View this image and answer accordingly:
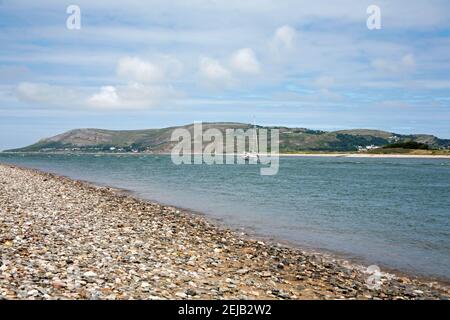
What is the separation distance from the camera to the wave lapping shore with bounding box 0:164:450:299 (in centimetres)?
1241

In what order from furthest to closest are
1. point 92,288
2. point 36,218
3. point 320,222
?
point 320,222, point 36,218, point 92,288

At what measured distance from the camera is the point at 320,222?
3328 centimetres

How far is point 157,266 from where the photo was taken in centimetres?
1555

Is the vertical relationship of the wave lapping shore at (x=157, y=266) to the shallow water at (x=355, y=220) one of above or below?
above

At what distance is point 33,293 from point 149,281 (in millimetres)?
3463

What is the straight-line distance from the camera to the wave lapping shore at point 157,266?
1241cm

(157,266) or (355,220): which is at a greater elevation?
(157,266)

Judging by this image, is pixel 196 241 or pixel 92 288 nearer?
pixel 92 288

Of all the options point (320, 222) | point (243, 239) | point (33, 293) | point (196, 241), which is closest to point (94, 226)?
point (196, 241)

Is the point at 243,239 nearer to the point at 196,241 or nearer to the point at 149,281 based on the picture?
the point at 196,241

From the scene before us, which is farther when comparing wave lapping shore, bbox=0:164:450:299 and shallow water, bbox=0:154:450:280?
shallow water, bbox=0:154:450:280

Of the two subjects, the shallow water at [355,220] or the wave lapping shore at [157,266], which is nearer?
the wave lapping shore at [157,266]

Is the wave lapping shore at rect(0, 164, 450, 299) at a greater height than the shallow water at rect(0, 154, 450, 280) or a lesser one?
greater
